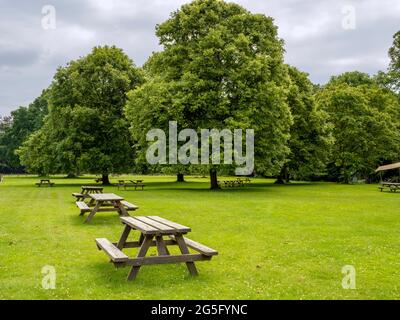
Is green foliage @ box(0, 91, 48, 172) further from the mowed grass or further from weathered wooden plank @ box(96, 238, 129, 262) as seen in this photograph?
weathered wooden plank @ box(96, 238, 129, 262)

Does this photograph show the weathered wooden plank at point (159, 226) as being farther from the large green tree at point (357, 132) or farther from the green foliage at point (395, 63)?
the large green tree at point (357, 132)

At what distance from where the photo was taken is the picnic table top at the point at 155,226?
7.85 metres

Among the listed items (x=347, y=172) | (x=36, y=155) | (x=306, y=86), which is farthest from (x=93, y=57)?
(x=347, y=172)

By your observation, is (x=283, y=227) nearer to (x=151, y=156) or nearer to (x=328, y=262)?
(x=328, y=262)

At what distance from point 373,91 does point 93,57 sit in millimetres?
37645

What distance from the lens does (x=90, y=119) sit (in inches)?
1593

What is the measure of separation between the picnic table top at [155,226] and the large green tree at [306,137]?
37.0 metres

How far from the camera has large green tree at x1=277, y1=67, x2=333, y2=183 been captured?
45.1 metres

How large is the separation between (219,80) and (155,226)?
1042 inches

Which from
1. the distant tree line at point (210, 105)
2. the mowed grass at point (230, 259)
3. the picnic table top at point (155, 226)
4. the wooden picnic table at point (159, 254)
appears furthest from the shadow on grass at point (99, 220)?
the distant tree line at point (210, 105)

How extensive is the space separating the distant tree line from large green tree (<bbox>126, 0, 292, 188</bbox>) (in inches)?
3.4

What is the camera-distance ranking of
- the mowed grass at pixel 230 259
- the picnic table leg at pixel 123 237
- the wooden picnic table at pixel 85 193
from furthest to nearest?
the wooden picnic table at pixel 85 193 → the picnic table leg at pixel 123 237 → the mowed grass at pixel 230 259

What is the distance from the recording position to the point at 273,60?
3353 centimetres
